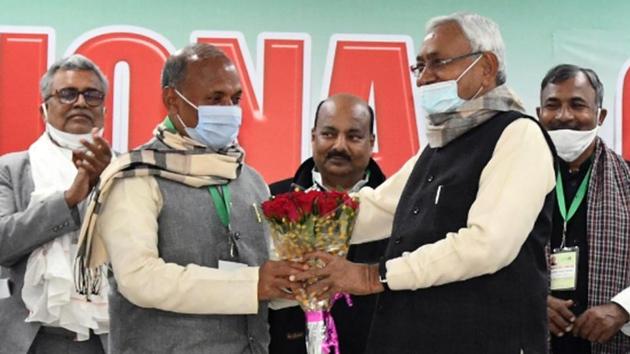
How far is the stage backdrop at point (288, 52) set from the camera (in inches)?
201

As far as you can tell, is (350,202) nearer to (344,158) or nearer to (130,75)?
(344,158)

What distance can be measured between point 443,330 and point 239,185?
0.83 meters

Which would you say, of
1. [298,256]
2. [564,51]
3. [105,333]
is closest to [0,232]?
[105,333]

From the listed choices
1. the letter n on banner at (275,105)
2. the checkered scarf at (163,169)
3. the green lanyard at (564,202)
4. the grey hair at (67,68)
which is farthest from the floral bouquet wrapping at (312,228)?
the letter n on banner at (275,105)

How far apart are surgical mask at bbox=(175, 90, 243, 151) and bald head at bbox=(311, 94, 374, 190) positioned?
3.83 feet

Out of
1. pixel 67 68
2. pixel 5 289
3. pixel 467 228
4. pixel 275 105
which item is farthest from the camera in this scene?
pixel 275 105

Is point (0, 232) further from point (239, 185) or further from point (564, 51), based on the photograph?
point (564, 51)

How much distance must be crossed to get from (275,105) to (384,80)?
23.4 inches

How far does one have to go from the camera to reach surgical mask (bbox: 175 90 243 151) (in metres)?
3.14

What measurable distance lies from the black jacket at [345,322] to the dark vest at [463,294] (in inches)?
31.6

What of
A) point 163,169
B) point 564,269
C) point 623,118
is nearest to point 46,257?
point 163,169

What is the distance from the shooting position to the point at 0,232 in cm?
384

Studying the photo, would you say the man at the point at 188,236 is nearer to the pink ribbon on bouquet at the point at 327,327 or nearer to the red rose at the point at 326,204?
the pink ribbon on bouquet at the point at 327,327

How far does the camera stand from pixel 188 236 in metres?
2.99
